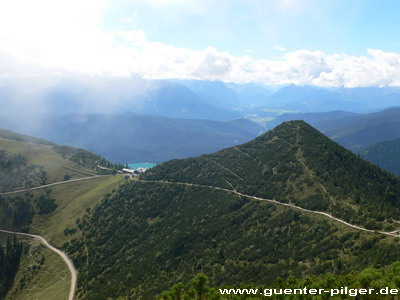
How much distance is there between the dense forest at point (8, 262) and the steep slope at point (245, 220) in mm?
24778

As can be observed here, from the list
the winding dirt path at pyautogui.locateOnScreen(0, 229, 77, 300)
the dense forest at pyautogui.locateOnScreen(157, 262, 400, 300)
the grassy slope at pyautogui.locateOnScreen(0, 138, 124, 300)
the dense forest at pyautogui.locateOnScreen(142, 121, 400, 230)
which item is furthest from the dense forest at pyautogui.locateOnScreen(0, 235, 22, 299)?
the dense forest at pyautogui.locateOnScreen(157, 262, 400, 300)

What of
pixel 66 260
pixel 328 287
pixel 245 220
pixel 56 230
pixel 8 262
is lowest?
pixel 8 262

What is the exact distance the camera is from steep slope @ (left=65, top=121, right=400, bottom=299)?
78.0 metres

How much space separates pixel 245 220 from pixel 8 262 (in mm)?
107365

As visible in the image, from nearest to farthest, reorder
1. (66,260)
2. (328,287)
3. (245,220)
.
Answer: (328,287) < (245,220) < (66,260)

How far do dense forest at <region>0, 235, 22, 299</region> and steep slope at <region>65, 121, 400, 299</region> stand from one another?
24.8 meters

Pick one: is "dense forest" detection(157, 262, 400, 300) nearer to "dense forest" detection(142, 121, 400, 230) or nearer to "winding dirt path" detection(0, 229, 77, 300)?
"dense forest" detection(142, 121, 400, 230)

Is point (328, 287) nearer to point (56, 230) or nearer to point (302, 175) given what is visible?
point (302, 175)

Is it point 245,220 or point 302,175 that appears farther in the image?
point 302,175

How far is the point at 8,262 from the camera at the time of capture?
428 ft

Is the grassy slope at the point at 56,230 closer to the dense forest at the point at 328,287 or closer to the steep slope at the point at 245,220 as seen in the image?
the steep slope at the point at 245,220

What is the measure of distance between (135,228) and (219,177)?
46.9 metres

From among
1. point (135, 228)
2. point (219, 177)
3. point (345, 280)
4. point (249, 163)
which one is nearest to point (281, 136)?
point (249, 163)

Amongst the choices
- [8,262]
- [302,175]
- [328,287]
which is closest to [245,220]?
[302,175]
